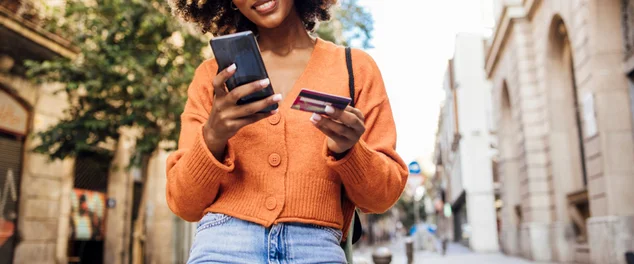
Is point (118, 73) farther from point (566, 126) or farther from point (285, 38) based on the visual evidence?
point (566, 126)

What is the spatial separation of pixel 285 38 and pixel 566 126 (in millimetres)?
15072

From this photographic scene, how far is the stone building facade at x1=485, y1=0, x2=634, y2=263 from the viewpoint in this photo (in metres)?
10.6

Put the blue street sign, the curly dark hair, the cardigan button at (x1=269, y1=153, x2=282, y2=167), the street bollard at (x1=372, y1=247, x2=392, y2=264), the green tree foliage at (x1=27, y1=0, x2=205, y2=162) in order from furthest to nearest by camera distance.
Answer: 1. the blue street sign
2. the green tree foliage at (x1=27, y1=0, x2=205, y2=162)
3. the street bollard at (x1=372, y1=247, x2=392, y2=264)
4. the curly dark hair
5. the cardigan button at (x1=269, y1=153, x2=282, y2=167)

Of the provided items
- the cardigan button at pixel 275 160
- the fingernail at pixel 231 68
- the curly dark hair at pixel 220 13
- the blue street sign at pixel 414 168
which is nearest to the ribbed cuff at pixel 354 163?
the cardigan button at pixel 275 160

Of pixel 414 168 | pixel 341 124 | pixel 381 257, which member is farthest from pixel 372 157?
pixel 414 168

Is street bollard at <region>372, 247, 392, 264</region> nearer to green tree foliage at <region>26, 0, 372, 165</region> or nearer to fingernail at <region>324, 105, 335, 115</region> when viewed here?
green tree foliage at <region>26, 0, 372, 165</region>

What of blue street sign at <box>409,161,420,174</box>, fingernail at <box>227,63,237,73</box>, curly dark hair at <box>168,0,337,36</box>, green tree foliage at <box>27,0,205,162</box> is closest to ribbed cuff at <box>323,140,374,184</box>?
fingernail at <box>227,63,237,73</box>

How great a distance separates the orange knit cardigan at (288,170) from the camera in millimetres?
1648

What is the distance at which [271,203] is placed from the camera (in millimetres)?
1662

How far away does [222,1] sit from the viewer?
6.93 feet

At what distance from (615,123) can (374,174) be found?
1032 centimetres

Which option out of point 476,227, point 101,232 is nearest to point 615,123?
point 101,232

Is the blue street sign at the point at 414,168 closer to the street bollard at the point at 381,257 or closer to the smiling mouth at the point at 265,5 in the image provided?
the street bollard at the point at 381,257

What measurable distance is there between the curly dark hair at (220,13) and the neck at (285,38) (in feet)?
0.36
